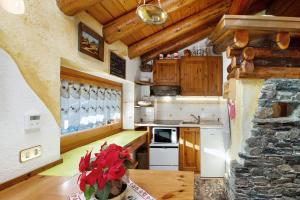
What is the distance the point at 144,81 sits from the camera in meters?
4.48

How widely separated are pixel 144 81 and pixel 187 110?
1223mm

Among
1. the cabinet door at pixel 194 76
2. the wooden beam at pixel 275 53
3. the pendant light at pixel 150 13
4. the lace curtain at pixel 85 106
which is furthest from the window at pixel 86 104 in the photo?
the wooden beam at pixel 275 53

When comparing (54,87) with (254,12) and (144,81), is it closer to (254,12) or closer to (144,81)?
(144,81)

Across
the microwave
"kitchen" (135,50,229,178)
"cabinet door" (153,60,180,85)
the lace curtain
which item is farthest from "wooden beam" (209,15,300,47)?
the microwave

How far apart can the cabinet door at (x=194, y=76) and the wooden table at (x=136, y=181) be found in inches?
124

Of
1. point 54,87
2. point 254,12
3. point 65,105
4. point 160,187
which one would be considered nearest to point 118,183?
point 160,187

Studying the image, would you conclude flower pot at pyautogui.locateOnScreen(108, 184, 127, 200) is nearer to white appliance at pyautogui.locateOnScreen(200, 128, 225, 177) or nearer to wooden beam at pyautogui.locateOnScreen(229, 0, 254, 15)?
wooden beam at pyautogui.locateOnScreen(229, 0, 254, 15)

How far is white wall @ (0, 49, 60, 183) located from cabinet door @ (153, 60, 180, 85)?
320 centimetres

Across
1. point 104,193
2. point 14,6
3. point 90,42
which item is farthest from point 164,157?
point 14,6

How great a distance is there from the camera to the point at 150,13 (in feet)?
5.82

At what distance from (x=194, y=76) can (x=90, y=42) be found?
8.87 feet

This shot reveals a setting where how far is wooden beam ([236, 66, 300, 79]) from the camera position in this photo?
8.80ft

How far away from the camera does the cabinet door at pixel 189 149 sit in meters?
4.13

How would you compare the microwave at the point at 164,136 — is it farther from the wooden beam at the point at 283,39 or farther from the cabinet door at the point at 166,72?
the wooden beam at the point at 283,39
